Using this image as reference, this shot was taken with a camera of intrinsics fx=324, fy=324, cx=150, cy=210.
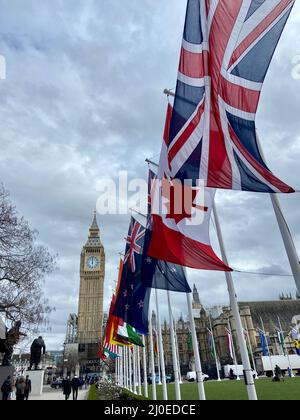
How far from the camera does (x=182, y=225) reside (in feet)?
26.6

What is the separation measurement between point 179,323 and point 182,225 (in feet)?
458

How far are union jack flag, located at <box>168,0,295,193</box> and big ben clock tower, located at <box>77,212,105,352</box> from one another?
382ft

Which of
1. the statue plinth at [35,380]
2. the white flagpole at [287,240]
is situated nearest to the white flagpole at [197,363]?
the white flagpole at [287,240]

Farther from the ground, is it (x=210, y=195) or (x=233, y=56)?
(x=233, y=56)

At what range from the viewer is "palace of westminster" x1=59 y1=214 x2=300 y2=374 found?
98.5 metres

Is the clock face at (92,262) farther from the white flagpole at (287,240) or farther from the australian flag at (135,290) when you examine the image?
the white flagpole at (287,240)

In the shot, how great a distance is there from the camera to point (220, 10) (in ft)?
21.7

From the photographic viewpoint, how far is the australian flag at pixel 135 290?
44.9 ft

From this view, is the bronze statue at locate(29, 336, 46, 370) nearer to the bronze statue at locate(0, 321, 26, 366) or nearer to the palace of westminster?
the bronze statue at locate(0, 321, 26, 366)

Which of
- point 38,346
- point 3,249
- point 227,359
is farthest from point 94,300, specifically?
point 3,249

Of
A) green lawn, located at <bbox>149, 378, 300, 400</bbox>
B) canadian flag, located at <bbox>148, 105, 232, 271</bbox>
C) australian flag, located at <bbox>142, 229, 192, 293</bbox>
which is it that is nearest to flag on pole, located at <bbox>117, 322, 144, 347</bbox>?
green lawn, located at <bbox>149, 378, 300, 400</bbox>

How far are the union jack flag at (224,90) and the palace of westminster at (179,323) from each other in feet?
274
